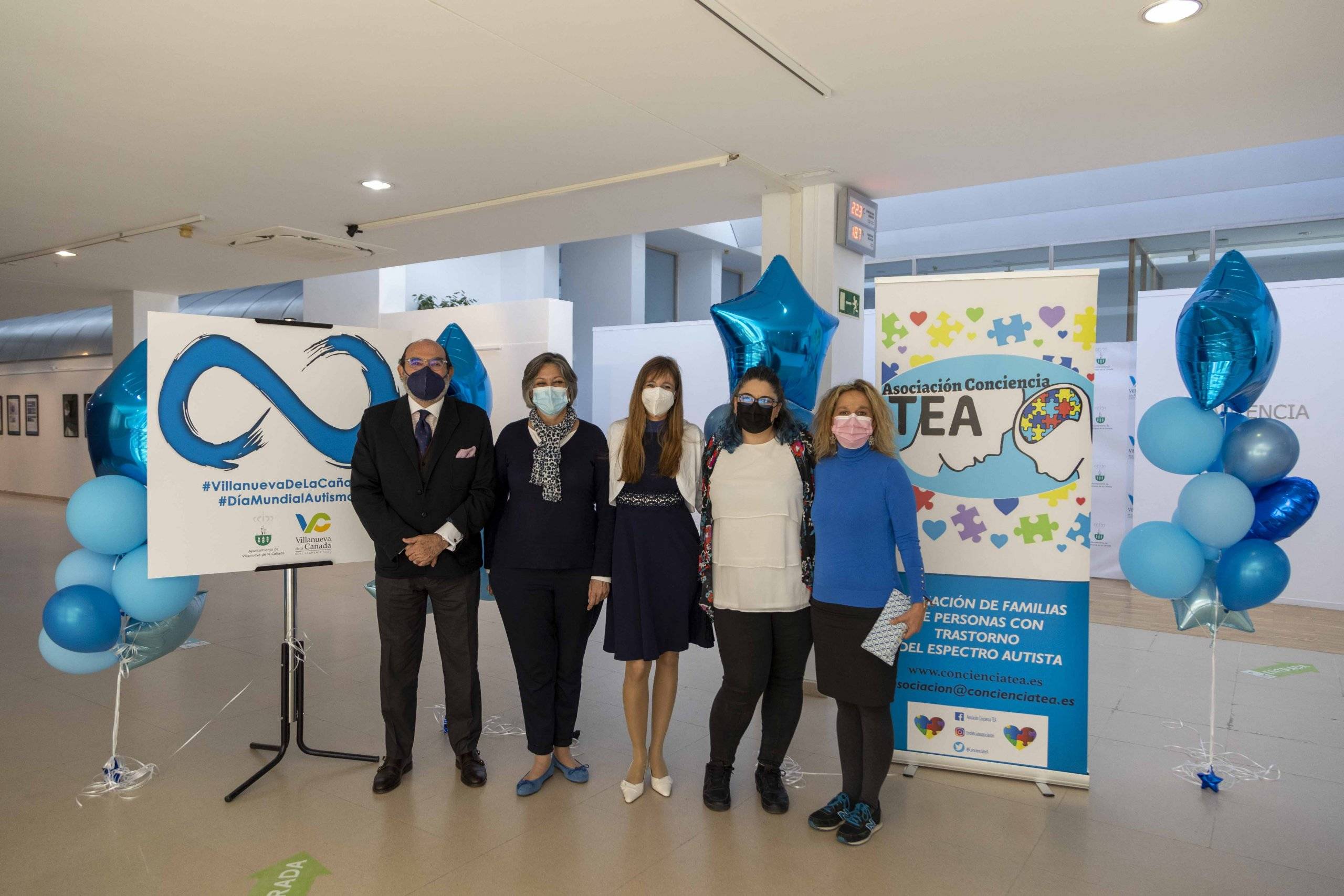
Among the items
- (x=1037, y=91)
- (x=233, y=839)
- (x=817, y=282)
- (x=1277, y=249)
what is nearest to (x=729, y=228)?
(x=1277, y=249)

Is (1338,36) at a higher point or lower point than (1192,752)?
higher

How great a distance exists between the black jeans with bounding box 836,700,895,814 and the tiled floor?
170 millimetres

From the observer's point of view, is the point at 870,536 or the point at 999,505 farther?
the point at 999,505

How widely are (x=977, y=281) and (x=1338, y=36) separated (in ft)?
4.63

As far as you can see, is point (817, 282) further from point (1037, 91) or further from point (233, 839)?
point (233, 839)

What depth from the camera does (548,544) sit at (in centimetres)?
314

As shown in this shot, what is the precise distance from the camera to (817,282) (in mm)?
4840

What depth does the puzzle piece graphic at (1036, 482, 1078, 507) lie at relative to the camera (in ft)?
10.9

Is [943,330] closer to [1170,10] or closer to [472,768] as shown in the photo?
[1170,10]

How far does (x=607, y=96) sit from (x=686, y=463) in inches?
66.5

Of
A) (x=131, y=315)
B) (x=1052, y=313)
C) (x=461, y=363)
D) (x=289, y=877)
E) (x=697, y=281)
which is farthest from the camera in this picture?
(x=697, y=281)

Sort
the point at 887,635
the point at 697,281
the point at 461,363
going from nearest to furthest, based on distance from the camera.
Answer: the point at 887,635
the point at 461,363
the point at 697,281

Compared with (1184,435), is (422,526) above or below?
below

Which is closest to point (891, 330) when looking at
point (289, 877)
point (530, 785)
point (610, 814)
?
point (610, 814)
